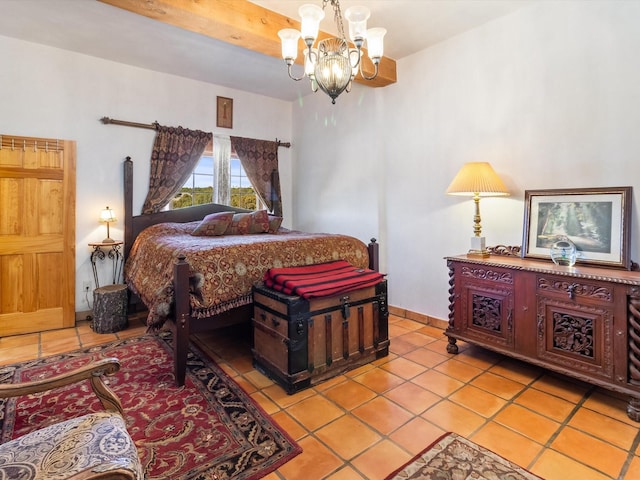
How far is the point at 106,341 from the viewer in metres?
3.24

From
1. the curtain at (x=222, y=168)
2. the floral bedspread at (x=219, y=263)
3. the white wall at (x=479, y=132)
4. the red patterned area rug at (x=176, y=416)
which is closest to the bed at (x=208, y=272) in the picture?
the floral bedspread at (x=219, y=263)

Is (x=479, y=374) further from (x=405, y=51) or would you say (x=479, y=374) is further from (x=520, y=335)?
(x=405, y=51)

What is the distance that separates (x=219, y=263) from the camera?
2.53 m

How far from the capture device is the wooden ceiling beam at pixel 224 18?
233 cm

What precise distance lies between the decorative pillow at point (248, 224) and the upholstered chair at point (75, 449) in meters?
2.58

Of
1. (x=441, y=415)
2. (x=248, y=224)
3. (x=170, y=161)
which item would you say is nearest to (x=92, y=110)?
(x=170, y=161)

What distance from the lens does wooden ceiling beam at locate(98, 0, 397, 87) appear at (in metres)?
2.33

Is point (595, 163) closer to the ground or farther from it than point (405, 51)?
closer to the ground

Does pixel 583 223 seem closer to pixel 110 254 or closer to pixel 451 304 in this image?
pixel 451 304

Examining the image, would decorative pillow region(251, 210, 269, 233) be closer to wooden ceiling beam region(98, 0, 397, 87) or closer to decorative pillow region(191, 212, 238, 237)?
decorative pillow region(191, 212, 238, 237)

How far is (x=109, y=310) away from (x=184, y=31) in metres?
2.78

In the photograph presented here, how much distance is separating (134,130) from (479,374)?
431 cm

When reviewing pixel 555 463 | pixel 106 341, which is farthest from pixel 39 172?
pixel 555 463

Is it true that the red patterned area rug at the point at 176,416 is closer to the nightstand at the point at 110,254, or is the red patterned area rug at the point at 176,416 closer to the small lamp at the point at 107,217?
the nightstand at the point at 110,254
